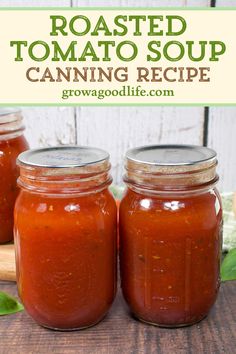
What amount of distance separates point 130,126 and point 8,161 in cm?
63

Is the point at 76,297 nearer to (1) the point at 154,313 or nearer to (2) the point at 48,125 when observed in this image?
(1) the point at 154,313

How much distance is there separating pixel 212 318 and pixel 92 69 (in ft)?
2.60

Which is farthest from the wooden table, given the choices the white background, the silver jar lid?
the white background

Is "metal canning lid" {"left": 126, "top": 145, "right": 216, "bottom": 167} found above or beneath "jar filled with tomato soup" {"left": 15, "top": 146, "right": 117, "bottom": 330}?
above

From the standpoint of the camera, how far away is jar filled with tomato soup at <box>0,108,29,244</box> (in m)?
1.22

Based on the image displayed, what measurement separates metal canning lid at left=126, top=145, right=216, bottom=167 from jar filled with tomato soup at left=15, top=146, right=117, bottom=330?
0.06 meters

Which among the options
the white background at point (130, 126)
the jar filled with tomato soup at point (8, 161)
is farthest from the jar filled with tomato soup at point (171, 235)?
the white background at point (130, 126)

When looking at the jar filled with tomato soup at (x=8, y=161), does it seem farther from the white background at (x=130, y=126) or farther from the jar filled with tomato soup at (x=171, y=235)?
the white background at (x=130, y=126)

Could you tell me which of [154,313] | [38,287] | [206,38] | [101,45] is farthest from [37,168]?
[206,38]

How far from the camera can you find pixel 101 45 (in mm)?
1514

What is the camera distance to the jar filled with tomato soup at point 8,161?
122 cm

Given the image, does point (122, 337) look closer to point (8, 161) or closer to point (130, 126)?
point (8, 161)

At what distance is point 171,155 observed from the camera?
1.01 metres

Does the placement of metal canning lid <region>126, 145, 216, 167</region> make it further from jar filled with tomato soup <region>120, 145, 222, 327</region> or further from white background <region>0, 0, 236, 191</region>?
white background <region>0, 0, 236, 191</region>
